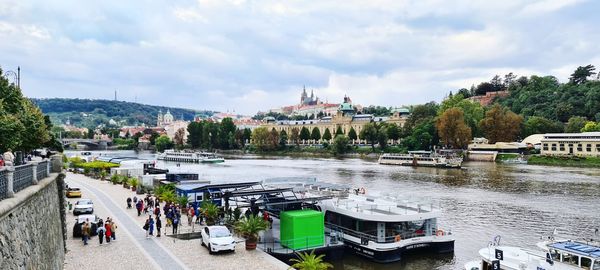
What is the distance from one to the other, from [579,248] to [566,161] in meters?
89.6

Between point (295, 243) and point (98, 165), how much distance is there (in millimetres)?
57441

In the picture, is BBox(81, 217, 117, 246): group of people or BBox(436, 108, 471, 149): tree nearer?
BBox(81, 217, 117, 246): group of people

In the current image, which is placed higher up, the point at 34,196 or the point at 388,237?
the point at 34,196

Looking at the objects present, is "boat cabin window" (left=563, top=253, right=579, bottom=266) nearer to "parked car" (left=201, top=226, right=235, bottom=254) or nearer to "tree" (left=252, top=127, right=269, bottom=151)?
"parked car" (left=201, top=226, right=235, bottom=254)

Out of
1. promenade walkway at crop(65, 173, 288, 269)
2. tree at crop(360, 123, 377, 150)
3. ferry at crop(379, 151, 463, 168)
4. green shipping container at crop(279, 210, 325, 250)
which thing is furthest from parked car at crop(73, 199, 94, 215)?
tree at crop(360, 123, 377, 150)

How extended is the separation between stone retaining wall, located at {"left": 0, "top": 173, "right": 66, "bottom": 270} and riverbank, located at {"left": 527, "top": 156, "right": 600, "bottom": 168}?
3897 inches

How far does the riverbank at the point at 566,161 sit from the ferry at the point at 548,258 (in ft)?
269

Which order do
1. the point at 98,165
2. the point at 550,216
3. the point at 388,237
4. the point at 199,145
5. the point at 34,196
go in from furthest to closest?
the point at 199,145 < the point at 98,165 < the point at 550,216 < the point at 388,237 < the point at 34,196

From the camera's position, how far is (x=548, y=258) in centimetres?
2088

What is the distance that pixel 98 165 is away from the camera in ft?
240

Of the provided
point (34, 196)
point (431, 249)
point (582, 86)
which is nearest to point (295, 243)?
point (431, 249)

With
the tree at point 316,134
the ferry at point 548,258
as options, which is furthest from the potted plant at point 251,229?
the tree at point 316,134

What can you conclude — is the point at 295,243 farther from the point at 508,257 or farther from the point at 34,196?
the point at 34,196

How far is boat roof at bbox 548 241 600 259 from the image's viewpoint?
764 inches
